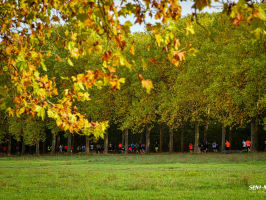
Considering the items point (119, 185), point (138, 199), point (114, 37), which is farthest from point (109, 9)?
point (119, 185)

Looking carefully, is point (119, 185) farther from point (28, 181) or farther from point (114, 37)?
point (114, 37)

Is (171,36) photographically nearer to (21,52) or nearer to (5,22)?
(21,52)

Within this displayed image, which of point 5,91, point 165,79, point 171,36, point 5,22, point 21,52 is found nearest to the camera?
point 171,36

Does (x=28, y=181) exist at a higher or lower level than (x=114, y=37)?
lower

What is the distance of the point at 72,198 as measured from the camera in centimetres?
1230

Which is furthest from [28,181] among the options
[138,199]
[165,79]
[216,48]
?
[165,79]

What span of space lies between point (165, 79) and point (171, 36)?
42.6 meters

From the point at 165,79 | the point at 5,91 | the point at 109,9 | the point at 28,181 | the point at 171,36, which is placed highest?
the point at 165,79

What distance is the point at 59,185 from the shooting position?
15617mm

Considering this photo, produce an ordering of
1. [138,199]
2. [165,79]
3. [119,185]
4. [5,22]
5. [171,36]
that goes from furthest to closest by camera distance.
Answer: [165,79] < [119,185] < [138,199] < [5,22] < [171,36]

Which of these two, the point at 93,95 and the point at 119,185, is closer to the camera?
the point at 119,185

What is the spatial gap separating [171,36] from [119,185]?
9.91 meters

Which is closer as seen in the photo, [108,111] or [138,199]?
[138,199]

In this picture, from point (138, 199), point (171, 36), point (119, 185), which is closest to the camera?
point (171, 36)
